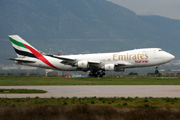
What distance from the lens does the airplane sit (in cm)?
6147

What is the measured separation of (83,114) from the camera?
735 inches

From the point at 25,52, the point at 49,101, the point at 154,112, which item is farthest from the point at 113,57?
the point at 154,112

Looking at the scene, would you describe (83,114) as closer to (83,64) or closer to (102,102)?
(102,102)

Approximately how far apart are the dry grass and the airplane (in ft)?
137

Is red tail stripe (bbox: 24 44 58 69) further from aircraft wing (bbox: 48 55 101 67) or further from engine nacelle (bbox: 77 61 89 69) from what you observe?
engine nacelle (bbox: 77 61 89 69)

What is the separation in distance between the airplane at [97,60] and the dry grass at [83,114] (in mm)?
41836

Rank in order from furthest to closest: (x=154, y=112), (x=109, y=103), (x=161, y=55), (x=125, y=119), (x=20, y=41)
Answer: (x=20, y=41) → (x=161, y=55) → (x=109, y=103) → (x=154, y=112) → (x=125, y=119)

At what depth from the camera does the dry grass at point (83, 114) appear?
701 inches

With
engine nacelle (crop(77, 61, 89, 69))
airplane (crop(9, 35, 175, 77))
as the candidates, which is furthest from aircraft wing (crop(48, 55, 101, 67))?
engine nacelle (crop(77, 61, 89, 69))

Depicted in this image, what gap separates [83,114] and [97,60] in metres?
46.1

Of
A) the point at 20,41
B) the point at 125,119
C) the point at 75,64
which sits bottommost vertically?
the point at 125,119

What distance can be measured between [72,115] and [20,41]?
167ft

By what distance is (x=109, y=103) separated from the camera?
24.3m

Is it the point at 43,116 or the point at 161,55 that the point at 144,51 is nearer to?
the point at 161,55
